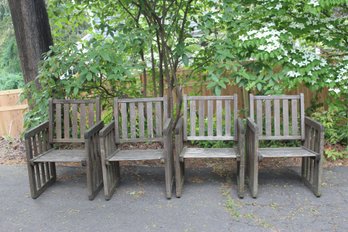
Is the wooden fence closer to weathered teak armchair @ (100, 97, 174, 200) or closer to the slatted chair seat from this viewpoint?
weathered teak armchair @ (100, 97, 174, 200)

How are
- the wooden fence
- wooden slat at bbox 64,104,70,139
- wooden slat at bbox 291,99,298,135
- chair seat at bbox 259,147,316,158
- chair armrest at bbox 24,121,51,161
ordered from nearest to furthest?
chair seat at bbox 259,147,316,158 → chair armrest at bbox 24,121,51,161 → wooden slat at bbox 291,99,298,135 → wooden slat at bbox 64,104,70,139 → the wooden fence

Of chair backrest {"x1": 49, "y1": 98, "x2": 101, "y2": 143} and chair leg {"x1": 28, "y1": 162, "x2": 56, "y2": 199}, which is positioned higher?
chair backrest {"x1": 49, "y1": 98, "x2": 101, "y2": 143}

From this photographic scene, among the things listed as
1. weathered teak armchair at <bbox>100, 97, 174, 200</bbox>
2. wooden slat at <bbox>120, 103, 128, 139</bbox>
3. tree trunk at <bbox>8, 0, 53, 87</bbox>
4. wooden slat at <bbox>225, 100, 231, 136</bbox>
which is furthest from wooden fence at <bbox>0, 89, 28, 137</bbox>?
wooden slat at <bbox>225, 100, 231, 136</bbox>

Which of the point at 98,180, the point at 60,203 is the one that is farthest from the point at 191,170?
the point at 60,203

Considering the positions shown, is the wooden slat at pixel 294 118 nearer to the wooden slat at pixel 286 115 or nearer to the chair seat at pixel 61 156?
the wooden slat at pixel 286 115

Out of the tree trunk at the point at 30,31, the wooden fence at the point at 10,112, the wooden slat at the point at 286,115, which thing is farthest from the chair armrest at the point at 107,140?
the wooden fence at the point at 10,112

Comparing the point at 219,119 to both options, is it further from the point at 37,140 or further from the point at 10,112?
the point at 10,112

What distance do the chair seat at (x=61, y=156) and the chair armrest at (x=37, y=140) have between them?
0.07 metres

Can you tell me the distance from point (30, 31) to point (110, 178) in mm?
2743

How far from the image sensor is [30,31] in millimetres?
5188

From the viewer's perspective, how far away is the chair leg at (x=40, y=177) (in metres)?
3.80

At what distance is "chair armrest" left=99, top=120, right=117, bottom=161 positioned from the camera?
3638 mm

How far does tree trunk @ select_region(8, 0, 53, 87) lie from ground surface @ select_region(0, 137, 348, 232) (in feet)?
5.69

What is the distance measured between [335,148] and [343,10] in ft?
6.52
